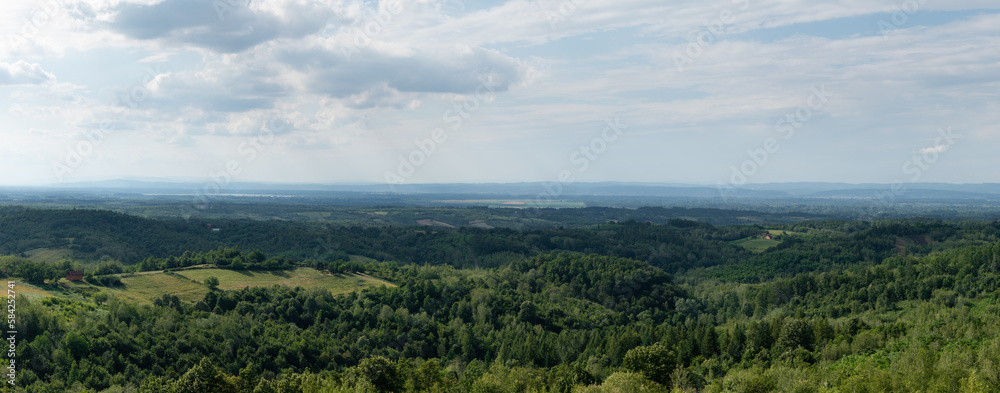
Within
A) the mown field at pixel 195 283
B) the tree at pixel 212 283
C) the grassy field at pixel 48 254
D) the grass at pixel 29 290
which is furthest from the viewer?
the grassy field at pixel 48 254

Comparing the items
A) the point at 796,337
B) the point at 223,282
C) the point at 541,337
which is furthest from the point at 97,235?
the point at 796,337

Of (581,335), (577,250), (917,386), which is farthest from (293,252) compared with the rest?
(917,386)

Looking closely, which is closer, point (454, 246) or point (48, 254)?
point (48, 254)

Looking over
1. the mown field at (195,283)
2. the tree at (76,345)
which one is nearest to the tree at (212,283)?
the mown field at (195,283)

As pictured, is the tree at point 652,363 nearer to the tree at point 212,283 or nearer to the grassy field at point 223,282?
the grassy field at point 223,282

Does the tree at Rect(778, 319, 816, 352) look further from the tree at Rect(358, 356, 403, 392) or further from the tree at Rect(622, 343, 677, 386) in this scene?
the tree at Rect(358, 356, 403, 392)

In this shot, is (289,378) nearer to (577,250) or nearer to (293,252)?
(293,252)

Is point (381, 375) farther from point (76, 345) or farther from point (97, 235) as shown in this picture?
point (97, 235)
